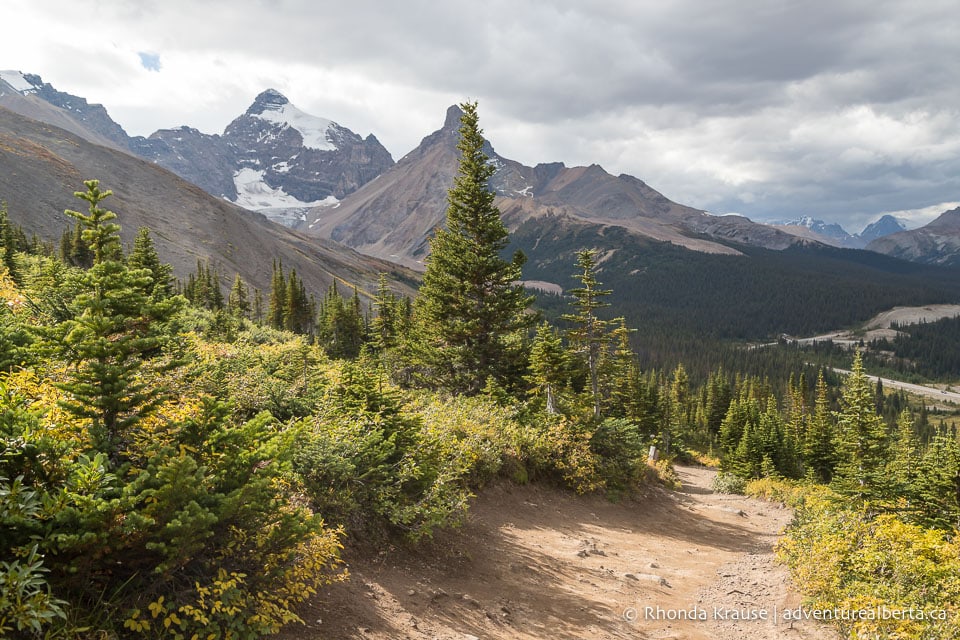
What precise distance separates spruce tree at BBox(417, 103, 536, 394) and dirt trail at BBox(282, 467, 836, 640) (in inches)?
351

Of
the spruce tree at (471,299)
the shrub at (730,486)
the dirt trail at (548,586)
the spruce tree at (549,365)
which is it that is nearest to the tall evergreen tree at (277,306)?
the spruce tree at (471,299)

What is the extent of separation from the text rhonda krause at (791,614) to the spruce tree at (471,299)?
1435 centimetres

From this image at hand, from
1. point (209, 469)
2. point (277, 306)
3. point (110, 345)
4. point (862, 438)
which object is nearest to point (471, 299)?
point (209, 469)

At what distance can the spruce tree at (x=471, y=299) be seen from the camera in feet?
74.2

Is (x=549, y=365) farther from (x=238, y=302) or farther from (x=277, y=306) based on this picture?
(x=238, y=302)

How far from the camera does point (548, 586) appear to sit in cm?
889

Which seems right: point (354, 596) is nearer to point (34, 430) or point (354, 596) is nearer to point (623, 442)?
point (34, 430)

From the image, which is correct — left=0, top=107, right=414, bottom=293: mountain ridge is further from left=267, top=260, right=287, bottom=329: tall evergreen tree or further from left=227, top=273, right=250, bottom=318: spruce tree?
left=267, top=260, right=287, bottom=329: tall evergreen tree

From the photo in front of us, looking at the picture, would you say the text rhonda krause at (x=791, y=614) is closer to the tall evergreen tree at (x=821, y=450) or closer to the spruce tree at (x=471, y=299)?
the spruce tree at (x=471, y=299)

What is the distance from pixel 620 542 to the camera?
13023 mm

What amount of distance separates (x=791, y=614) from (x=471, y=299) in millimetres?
17332

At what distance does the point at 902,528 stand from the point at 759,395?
91778 mm

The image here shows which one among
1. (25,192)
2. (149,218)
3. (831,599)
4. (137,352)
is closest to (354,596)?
(137,352)

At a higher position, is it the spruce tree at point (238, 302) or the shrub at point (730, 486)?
the spruce tree at point (238, 302)
